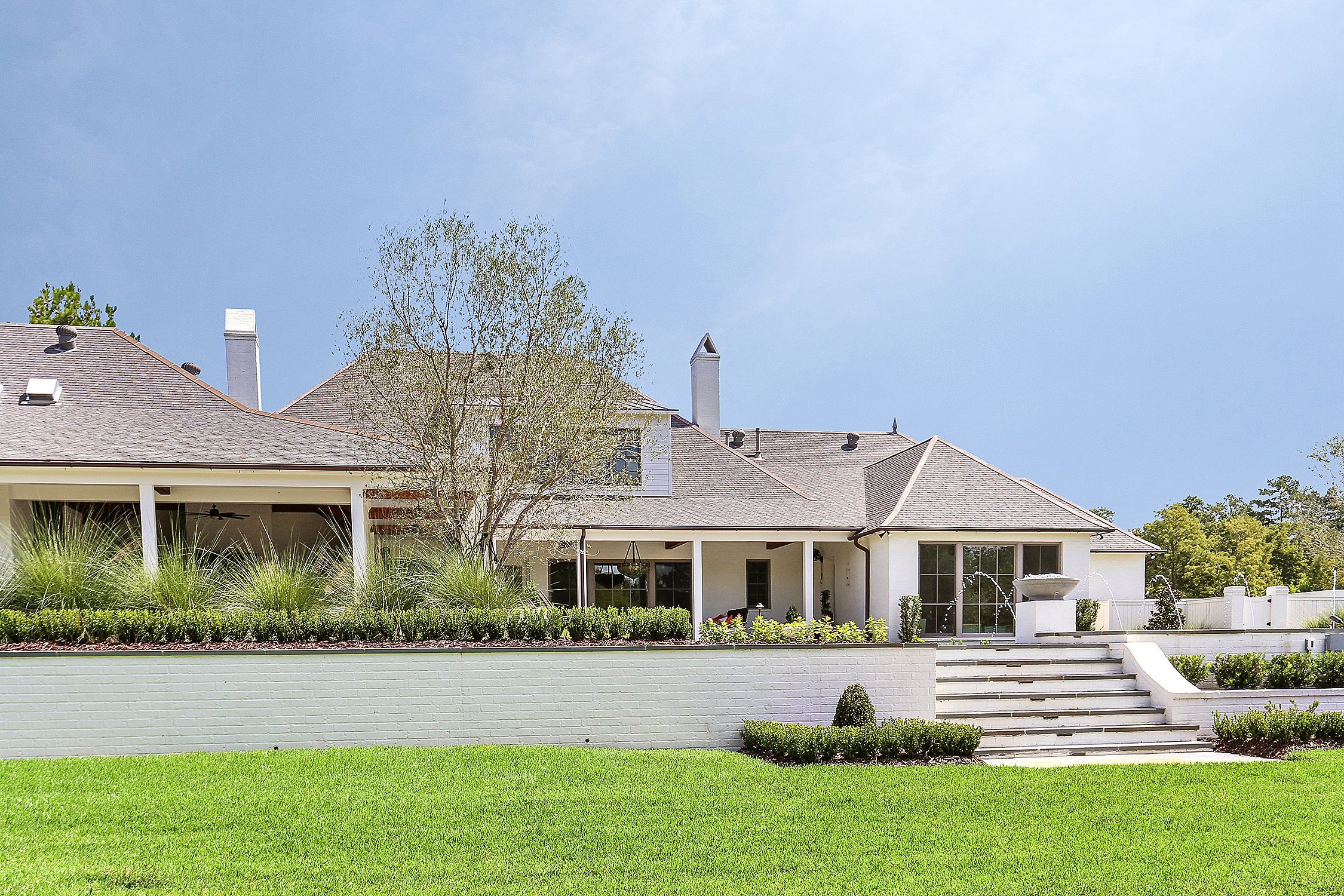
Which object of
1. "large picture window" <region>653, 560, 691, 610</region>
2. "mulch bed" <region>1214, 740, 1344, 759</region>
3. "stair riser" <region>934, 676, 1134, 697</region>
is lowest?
"mulch bed" <region>1214, 740, 1344, 759</region>

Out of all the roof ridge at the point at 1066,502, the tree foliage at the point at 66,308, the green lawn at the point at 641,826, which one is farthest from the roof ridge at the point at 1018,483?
the tree foliage at the point at 66,308

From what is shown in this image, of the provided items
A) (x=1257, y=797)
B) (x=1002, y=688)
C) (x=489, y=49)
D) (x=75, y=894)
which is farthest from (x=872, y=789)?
(x=489, y=49)

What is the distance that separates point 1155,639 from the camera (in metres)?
13.6

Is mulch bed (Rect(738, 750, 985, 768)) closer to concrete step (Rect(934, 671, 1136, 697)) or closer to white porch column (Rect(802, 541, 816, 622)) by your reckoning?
concrete step (Rect(934, 671, 1136, 697))

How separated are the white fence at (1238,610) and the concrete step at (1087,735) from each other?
17.2 feet

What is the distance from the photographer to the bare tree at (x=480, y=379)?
11.3 m

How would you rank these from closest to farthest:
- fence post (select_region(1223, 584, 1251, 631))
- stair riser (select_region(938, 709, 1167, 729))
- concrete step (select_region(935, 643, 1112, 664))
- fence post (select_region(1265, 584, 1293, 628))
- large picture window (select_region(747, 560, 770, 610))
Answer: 1. stair riser (select_region(938, 709, 1167, 729))
2. concrete step (select_region(935, 643, 1112, 664))
3. fence post (select_region(1223, 584, 1251, 631))
4. fence post (select_region(1265, 584, 1293, 628))
5. large picture window (select_region(747, 560, 770, 610))

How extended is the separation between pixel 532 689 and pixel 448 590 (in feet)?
6.05

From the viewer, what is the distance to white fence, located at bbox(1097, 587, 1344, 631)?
620 inches

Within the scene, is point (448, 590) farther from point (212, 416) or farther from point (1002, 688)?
point (1002, 688)

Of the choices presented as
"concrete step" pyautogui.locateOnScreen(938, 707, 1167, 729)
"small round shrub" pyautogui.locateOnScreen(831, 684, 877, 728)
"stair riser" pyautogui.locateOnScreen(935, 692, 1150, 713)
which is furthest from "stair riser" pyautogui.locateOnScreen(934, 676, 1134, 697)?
"small round shrub" pyautogui.locateOnScreen(831, 684, 877, 728)

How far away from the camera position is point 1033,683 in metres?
12.1

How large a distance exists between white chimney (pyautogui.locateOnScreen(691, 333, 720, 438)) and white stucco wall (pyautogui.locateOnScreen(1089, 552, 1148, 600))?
944 cm

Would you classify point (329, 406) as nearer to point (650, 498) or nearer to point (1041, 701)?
point (650, 498)
